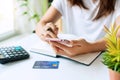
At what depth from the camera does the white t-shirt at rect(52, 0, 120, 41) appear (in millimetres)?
1240

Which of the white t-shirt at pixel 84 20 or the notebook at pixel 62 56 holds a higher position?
the white t-shirt at pixel 84 20

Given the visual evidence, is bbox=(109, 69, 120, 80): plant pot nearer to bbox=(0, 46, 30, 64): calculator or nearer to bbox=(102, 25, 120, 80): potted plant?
bbox=(102, 25, 120, 80): potted plant

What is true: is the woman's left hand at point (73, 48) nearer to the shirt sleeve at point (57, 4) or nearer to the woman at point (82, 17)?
the woman at point (82, 17)

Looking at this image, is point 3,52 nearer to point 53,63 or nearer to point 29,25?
point 53,63

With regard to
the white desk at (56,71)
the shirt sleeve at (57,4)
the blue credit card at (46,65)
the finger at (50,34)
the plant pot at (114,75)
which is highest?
the shirt sleeve at (57,4)

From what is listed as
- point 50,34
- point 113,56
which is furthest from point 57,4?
point 113,56

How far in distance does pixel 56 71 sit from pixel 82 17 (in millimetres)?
618

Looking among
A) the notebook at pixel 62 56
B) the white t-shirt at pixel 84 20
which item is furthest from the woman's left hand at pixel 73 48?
the white t-shirt at pixel 84 20

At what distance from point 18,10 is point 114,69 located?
3.35 ft

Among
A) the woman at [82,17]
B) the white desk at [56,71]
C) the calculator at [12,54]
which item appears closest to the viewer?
the white desk at [56,71]

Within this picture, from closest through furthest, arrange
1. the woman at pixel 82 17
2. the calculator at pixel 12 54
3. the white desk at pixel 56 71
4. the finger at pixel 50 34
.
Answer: the white desk at pixel 56 71, the calculator at pixel 12 54, the finger at pixel 50 34, the woman at pixel 82 17

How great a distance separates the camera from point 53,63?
82 cm

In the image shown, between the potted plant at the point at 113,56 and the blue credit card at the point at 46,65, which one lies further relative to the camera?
the blue credit card at the point at 46,65

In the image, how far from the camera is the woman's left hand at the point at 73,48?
855mm
